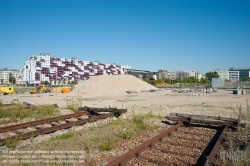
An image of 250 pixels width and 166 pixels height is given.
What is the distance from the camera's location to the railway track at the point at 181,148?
459 cm

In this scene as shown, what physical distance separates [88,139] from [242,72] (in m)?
221

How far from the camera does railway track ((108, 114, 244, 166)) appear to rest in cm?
459

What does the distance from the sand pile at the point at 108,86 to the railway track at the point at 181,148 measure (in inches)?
1005

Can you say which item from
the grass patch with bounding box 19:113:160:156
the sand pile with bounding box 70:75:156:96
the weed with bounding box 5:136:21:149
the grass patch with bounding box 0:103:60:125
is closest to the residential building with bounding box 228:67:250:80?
the sand pile with bounding box 70:75:156:96

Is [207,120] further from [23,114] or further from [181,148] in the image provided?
[23,114]

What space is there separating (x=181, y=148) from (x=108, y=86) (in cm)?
3235

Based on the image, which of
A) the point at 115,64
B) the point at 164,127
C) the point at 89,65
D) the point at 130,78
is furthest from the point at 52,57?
the point at 164,127

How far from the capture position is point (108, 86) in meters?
37.6

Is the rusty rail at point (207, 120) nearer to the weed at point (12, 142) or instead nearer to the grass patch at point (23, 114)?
the weed at point (12, 142)

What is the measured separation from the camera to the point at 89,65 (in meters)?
141

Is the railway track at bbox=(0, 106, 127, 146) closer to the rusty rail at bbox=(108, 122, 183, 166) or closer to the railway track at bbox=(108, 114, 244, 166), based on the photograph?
the rusty rail at bbox=(108, 122, 183, 166)

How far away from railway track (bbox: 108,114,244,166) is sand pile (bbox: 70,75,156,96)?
2553cm

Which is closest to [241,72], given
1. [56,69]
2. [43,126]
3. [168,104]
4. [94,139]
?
[56,69]

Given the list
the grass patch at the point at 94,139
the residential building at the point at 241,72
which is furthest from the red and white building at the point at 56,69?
the residential building at the point at 241,72
